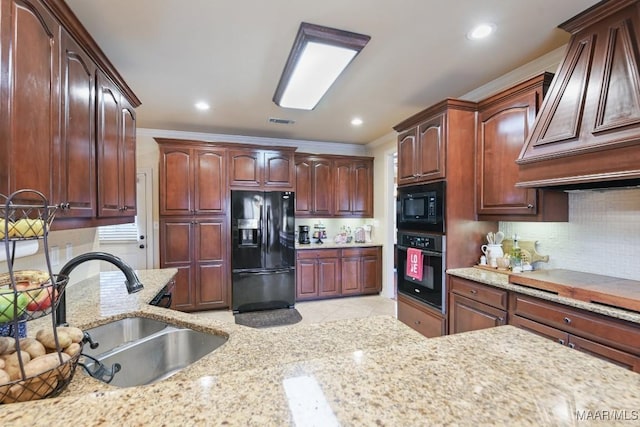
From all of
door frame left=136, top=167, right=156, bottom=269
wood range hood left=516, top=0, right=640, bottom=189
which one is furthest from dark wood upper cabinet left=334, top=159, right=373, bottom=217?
wood range hood left=516, top=0, right=640, bottom=189

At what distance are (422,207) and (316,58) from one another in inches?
64.2

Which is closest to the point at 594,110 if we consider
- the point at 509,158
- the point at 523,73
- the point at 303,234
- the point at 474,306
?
the point at 509,158

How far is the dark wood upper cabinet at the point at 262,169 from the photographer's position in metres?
4.15

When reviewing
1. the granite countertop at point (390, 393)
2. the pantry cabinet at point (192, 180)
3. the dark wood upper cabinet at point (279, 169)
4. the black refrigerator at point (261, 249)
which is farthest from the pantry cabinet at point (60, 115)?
the dark wood upper cabinet at point (279, 169)

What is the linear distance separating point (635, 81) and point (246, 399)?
232 cm

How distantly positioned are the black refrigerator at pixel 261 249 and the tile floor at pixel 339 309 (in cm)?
26

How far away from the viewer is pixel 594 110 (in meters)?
1.70

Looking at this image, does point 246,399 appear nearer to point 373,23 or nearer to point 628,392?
point 628,392

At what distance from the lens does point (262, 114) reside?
364cm

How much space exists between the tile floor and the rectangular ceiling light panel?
275cm

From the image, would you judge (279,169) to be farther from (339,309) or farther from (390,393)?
(390,393)

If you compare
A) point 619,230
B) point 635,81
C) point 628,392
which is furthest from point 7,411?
point 619,230

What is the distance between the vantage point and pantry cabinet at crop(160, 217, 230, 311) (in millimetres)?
3908

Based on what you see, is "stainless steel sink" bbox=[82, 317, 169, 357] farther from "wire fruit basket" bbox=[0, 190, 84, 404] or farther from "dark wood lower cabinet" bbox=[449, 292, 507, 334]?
"dark wood lower cabinet" bbox=[449, 292, 507, 334]
